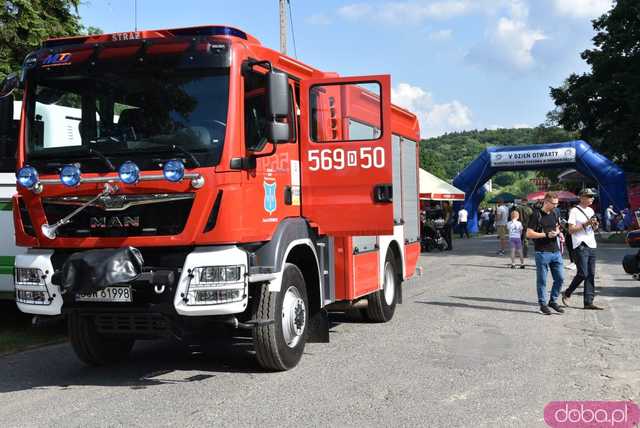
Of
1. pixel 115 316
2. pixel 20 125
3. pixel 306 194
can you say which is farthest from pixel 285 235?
pixel 20 125

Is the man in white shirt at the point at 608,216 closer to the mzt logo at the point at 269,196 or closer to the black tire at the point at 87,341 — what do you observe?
the mzt logo at the point at 269,196

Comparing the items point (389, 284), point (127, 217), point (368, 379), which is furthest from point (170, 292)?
point (389, 284)

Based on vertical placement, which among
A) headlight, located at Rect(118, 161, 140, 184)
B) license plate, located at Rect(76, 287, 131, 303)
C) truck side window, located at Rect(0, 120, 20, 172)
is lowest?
license plate, located at Rect(76, 287, 131, 303)

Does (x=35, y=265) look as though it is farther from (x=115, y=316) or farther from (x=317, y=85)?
(x=317, y=85)

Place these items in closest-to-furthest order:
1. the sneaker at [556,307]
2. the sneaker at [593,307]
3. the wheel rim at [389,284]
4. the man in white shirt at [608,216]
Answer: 1. the wheel rim at [389,284]
2. the sneaker at [556,307]
3. the sneaker at [593,307]
4. the man in white shirt at [608,216]

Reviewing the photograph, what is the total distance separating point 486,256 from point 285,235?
54.6 ft

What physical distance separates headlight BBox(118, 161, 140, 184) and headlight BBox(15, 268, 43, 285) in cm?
114

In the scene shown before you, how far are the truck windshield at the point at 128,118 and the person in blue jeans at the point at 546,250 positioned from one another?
19.2 feet

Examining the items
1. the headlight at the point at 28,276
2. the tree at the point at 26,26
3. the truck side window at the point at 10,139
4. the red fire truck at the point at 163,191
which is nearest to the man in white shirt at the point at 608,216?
the tree at the point at 26,26

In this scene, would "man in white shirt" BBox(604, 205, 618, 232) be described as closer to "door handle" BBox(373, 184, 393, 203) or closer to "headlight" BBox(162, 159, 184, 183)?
"door handle" BBox(373, 184, 393, 203)

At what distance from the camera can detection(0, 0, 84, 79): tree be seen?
17.8 meters

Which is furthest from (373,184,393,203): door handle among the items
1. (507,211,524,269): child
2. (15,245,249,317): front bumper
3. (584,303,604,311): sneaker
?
(507,211,524,269): child

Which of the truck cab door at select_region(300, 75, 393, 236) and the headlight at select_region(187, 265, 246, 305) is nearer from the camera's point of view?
the headlight at select_region(187, 265, 246, 305)

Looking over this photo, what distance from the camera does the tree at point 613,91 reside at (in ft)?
108
